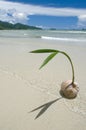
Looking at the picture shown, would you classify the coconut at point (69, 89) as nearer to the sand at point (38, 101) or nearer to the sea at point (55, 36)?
the sand at point (38, 101)

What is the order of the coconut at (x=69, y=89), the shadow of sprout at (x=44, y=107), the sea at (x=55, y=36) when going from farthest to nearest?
the sea at (x=55, y=36)
the coconut at (x=69, y=89)
the shadow of sprout at (x=44, y=107)

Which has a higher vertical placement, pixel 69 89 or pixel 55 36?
pixel 69 89

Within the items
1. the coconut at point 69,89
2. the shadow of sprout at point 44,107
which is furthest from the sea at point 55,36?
the shadow of sprout at point 44,107

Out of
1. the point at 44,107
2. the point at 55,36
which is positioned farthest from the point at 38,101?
the point at 55,36

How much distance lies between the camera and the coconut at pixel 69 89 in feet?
9.95

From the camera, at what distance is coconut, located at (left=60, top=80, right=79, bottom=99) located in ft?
9.95

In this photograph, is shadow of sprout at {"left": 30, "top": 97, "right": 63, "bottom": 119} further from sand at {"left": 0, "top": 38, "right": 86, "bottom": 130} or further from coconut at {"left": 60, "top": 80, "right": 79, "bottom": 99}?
coconut at {"left": 60, "top": 80, "right": 79, "bottom": 99}

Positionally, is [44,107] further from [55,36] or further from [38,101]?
[55,36]

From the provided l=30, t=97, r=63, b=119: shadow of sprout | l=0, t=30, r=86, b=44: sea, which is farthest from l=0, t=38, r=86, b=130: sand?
l=0, t=30, r=86, b=44: sea

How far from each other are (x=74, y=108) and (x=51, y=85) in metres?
0.89

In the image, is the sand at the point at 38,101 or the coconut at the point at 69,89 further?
the coconut at the point at 69,89

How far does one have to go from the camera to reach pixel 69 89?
119 inches

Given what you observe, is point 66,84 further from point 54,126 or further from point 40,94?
point 54,126

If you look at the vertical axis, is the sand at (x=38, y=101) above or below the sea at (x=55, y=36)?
above
